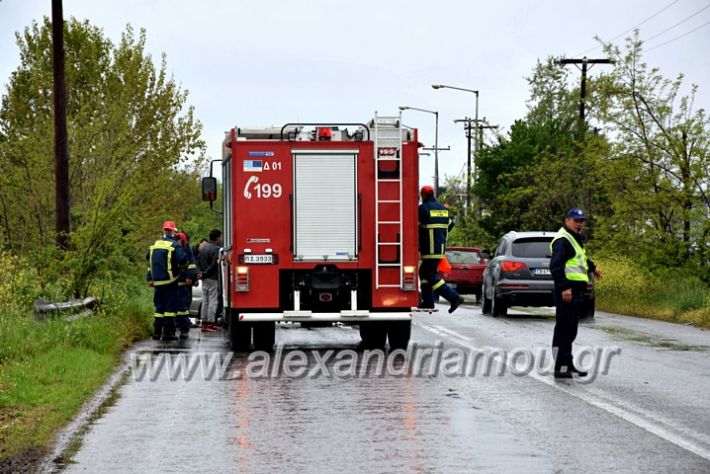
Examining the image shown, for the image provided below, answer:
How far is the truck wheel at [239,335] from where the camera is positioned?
17.3m

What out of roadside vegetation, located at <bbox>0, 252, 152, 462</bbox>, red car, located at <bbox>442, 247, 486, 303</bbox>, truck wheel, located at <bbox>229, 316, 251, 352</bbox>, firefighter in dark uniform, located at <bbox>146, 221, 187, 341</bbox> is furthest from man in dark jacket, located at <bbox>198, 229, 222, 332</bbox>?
red car, located at <bbox>442, 247, 486, 303</bbox>

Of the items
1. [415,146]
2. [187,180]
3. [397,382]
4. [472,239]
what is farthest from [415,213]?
[472,239]

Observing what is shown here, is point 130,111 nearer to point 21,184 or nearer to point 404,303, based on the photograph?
point 21,184

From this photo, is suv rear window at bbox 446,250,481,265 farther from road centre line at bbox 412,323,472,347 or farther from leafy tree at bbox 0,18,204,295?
road centre line at bbox 412,323,472,347

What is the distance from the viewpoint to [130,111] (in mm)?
35281

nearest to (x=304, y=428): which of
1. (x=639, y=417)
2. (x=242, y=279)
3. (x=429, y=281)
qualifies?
(x=639, y=417)

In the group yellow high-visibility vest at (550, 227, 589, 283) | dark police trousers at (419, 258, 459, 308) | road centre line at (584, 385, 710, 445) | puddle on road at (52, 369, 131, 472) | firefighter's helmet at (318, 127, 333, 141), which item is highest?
firefighter's helmet at (318, 127, 333, 141)

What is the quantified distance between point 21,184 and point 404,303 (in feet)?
37.9

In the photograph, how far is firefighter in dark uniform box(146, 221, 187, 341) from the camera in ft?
66.4

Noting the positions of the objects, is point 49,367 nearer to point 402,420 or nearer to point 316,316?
point 316,316

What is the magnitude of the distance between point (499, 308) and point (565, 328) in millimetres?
13202

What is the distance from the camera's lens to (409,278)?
16906 mm

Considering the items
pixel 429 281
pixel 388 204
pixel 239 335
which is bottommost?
pixel 239 335

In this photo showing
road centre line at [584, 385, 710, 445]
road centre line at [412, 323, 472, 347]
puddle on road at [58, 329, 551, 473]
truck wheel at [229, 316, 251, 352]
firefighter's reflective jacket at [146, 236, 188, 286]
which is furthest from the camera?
firefighter's reflective jacket at [146, 236, 188, 286]
